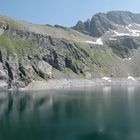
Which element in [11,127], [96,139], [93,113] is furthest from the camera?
[93,113]

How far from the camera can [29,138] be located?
216ft

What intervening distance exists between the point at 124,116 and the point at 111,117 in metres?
4.29

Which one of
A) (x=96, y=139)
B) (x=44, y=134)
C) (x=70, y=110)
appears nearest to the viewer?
(x=96, y=139)

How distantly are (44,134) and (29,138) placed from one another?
475 centimetres

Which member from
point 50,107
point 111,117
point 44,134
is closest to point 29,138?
point 44,134

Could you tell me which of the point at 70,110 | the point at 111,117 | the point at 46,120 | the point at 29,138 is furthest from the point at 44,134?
the point at 70,110

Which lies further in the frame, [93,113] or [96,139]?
[93,113]

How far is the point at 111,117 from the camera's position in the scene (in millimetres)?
91062

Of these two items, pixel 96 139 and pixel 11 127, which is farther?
pixel 11 127

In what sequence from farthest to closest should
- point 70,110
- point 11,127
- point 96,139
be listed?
point 70,110
point 11,127
point 96,139

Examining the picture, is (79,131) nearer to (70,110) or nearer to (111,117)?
(111,117)

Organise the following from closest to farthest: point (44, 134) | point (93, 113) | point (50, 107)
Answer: point (44, 134) < point (93, 113) < point (50, 107)

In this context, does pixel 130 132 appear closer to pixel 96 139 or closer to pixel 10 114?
pixel 96 139

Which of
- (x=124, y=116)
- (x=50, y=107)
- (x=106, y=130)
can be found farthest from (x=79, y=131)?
(x=50, y=107)
